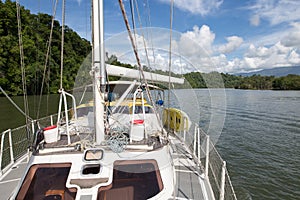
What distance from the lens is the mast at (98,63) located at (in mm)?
3215

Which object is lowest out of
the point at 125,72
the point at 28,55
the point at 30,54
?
the point at 125,72

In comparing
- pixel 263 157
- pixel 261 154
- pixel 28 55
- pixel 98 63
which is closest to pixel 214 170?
pixel 98 63

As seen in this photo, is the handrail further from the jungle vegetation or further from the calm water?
the jungle vegetation

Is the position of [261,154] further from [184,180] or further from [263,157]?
[184,180]

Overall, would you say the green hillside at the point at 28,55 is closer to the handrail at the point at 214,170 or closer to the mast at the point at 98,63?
the handrail at the point at 214,170

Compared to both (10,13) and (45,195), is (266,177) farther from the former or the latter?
(10,13)

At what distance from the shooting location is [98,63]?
A: 3264 millimetres

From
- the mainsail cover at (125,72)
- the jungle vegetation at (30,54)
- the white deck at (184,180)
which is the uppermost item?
the jungle vegetation at (30,54)

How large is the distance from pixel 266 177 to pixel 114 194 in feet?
22.5

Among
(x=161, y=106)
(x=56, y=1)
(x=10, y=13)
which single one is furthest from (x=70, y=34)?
(x=56, y=1)

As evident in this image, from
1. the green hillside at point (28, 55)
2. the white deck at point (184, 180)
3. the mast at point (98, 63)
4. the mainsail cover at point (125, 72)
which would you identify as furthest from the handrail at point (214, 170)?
the green hillside at point (28, 55)

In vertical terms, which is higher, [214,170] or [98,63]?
[98,63]

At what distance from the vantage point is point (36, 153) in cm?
299

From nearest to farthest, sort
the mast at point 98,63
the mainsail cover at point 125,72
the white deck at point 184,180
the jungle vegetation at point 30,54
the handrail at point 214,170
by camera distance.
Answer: the mast at point 98,63, the handrail at point 214,170, the white deck at point 184,180, the mainsail cover at point 125,72, the jungle vegetation at point 30,54
